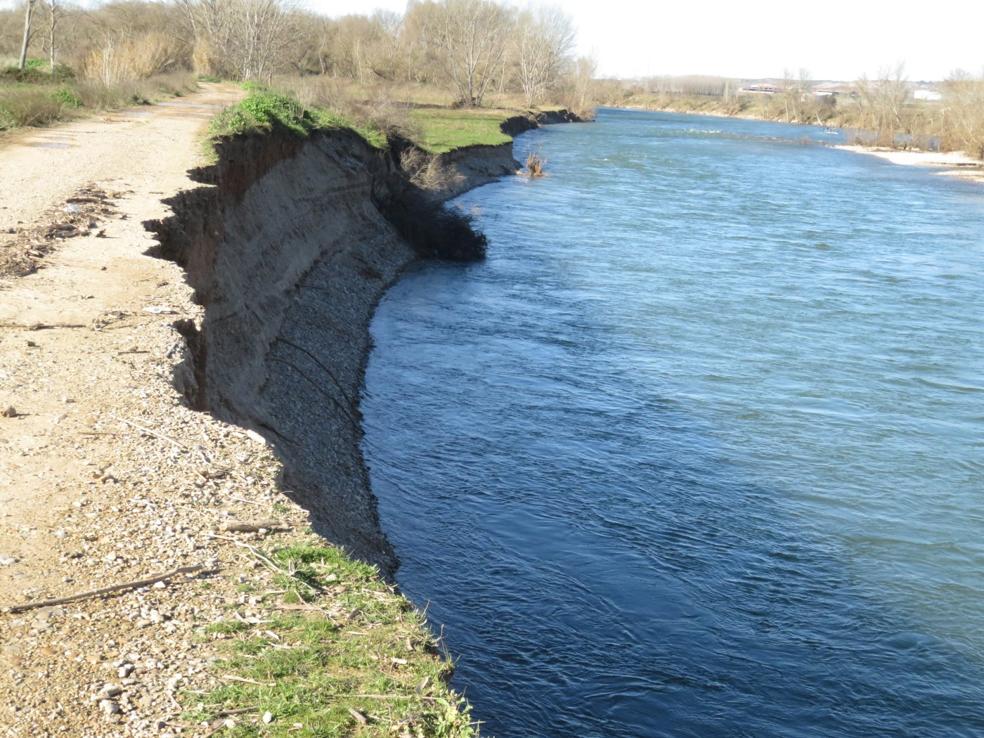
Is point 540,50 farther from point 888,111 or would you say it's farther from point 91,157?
point 91,157

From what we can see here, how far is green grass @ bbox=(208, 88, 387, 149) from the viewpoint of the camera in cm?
2022

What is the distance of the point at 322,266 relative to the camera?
874 inches

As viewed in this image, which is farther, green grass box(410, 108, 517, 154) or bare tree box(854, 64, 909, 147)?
bare tree box(854, 64, 909, 147)

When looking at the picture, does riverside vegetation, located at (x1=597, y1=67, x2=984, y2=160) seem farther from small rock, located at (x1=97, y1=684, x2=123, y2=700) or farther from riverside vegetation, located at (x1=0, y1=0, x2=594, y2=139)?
small rock, located at (x1=97, y1=684, x2=123, y2=700)

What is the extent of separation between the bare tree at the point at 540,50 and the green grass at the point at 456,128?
23836 mm

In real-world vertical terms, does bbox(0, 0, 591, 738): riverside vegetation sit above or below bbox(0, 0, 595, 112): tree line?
below

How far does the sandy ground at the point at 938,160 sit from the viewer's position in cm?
6512

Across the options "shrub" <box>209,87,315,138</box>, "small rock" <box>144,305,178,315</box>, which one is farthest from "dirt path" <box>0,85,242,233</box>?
"small rock" <box>144,305,178,315</box>

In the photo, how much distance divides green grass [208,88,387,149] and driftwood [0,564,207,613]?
14.6 m

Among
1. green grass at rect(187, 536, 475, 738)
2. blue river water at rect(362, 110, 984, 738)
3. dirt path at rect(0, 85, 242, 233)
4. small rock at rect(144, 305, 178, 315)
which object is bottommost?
blue river water at rect(362, 110, 984, 738)

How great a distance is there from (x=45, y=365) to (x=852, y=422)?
12.7 meters

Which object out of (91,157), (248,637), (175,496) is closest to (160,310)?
(175,496)

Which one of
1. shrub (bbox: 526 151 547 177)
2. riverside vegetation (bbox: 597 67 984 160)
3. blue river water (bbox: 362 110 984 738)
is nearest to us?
blue river water (bbox: 362 110 984 738)

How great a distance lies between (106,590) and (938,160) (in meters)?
77.1
